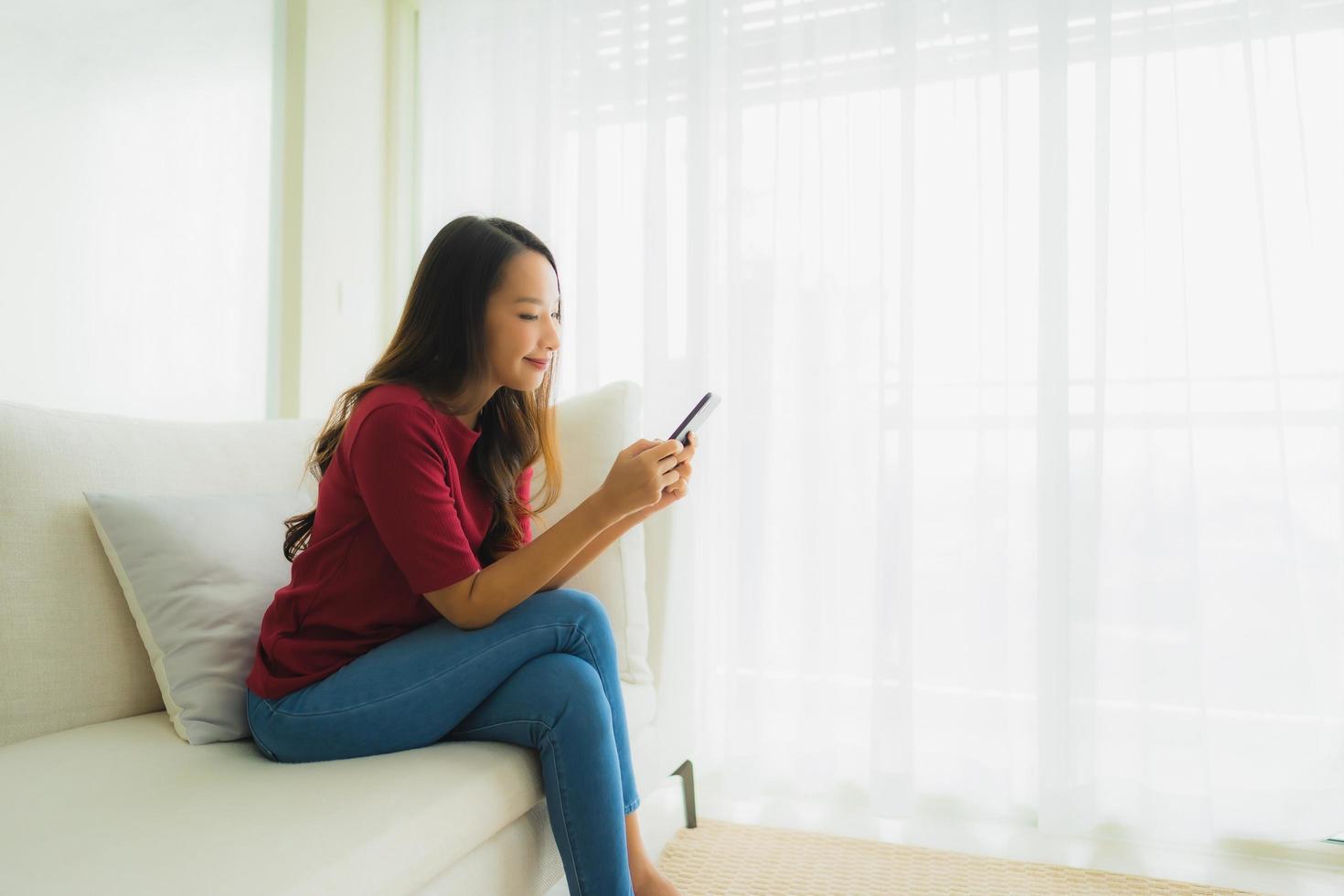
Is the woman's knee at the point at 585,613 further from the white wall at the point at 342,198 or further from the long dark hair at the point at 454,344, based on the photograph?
the white wall at the point at 342,198

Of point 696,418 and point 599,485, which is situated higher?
point 696,418

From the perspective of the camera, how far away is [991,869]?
1671 millimetres

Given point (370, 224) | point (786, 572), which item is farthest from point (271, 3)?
point (786, 572)

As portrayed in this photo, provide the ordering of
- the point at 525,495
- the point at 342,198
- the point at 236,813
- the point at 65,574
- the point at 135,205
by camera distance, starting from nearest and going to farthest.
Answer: the point at 236,813 → the point at 65,574 → the point at 525,495 → the point at 135,205 → the point at 342,198

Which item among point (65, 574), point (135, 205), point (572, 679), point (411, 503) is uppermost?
point (135, 205)

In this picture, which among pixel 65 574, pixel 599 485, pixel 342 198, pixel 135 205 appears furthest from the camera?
pixel 342 198

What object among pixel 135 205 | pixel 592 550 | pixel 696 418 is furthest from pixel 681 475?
pixel 135 205

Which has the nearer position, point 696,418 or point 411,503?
point 411,503

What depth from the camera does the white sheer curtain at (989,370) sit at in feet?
5.51

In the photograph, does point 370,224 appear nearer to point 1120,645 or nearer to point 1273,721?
point 1120,645

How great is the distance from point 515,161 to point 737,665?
1.42 meters

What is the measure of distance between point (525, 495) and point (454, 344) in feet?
1.03

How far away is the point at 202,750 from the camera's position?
114 cm

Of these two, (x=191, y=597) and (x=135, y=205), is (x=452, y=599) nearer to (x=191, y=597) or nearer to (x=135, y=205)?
(x=191, y=597)
